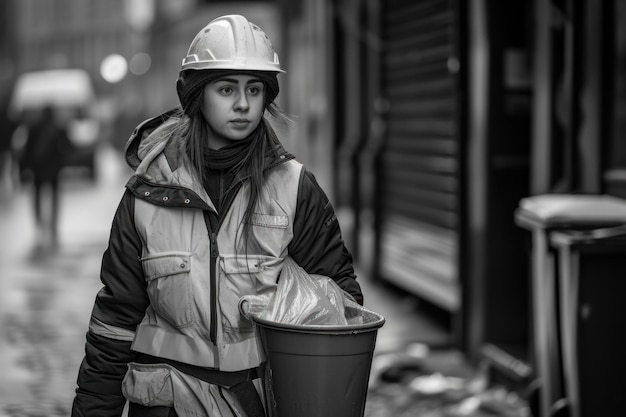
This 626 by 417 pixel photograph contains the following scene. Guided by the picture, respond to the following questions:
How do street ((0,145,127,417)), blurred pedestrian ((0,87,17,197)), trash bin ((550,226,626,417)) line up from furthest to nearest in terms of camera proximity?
blurred pedestrian ((0,87,17,197))
street ((0,145,127,417))
trash bin ((550,226,626,417))

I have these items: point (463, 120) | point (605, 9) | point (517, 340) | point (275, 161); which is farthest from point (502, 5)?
point (275, 161)

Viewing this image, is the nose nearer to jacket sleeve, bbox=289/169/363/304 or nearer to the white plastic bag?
jacket sleeve, bbox=289/169/363/304

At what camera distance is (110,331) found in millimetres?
3279

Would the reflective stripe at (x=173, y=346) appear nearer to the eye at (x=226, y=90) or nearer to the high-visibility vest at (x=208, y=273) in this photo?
the high-visibility vest at (x=208, y=273)

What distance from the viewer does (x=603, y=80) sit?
6461 millimetres

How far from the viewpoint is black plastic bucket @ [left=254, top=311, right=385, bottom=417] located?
9.48 ft

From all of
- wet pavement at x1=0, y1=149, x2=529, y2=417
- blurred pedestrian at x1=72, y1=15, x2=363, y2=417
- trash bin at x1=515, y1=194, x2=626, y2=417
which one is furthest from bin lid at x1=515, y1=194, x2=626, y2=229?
blurred pedestrian at x1=72, y1=15, x2=363, y2=417

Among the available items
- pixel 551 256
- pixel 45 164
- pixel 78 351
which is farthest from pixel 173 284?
pixel 45 164

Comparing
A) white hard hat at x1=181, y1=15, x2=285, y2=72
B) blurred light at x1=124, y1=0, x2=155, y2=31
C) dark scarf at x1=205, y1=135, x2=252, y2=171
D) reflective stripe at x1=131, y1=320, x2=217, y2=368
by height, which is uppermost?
blurred light at x1=124, y1=0, x2=155, y2=31

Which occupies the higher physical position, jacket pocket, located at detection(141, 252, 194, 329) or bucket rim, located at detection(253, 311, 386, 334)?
jacket pocket, located at detection(141, 252, 194, 329)

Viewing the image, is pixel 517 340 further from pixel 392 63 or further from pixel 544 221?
pixel 392 63

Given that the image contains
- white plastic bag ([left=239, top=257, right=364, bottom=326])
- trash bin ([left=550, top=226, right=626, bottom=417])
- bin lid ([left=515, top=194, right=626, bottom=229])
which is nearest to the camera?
white plastic bag ([left=239, top=257, right=364, bottom=326])

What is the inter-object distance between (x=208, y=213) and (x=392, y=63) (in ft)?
26.0

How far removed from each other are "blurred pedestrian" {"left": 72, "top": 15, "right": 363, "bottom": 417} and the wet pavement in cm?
340
